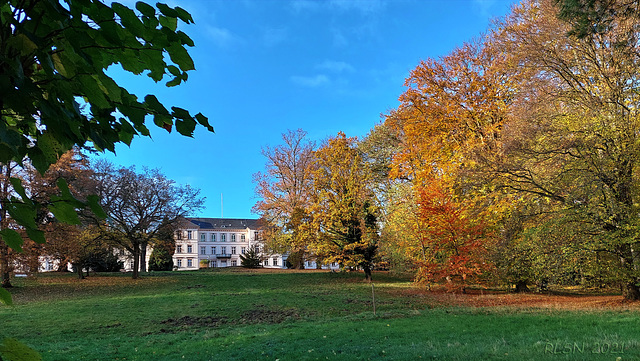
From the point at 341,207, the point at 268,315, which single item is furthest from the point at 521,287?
the point at 268,315

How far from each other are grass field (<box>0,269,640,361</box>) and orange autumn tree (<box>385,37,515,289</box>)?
2.28 meters

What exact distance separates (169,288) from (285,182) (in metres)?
15.4

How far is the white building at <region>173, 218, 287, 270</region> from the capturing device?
84500 millimetres

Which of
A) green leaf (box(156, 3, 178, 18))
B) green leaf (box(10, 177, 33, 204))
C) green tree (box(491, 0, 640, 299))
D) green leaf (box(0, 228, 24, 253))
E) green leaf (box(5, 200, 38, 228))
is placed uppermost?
green tree (box(491, 0, 640, 299))

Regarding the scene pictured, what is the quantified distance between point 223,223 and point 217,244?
5.47 m

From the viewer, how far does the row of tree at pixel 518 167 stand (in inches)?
460

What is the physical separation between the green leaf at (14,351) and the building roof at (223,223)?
89177 mm

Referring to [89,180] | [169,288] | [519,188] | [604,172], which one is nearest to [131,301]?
[169,288]

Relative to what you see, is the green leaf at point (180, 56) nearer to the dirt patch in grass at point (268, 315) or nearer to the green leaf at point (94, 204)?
the green leaf at point (94, 204)

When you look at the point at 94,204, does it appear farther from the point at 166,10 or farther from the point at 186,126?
the point at 166,10

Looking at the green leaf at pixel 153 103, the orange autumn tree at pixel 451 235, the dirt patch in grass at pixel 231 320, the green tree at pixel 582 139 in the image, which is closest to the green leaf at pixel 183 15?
the green leaf at pixel 153 103

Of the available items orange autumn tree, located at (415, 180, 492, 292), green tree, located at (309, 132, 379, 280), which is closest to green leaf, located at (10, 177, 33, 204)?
orange autumn tree, located at (415, 180, 492, 292)

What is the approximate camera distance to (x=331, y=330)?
9.30 meters

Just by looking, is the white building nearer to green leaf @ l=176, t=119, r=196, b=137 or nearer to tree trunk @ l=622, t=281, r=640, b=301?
tree trunk @ l=622, t=281, r=640, b=301
